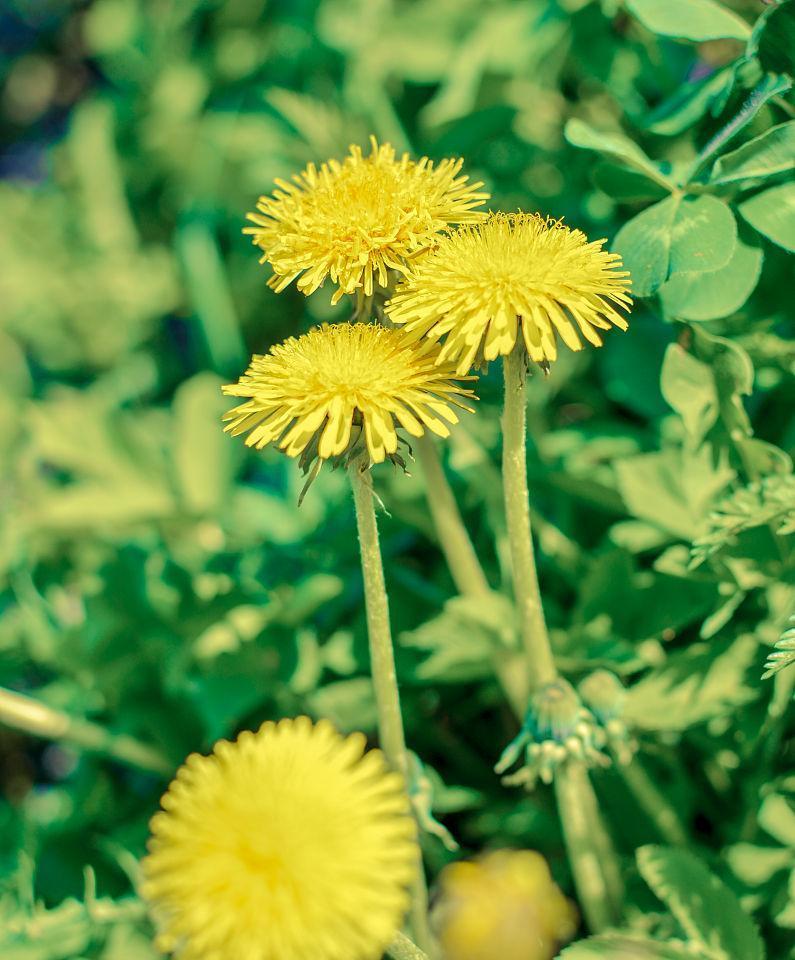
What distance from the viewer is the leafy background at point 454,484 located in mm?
1178

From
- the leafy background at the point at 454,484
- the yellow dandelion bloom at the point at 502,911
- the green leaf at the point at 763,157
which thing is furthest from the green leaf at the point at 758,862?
the green leaf at the point at 763,157

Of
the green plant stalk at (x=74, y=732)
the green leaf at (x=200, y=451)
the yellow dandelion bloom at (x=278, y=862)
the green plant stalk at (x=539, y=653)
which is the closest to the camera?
the yellow dandelion bloom at (x=278, y=862)

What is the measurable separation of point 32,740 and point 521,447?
1595 millimetres

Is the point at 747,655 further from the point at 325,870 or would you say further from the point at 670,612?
the point at 325,870

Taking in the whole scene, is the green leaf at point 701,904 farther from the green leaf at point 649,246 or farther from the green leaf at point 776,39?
the green leaf at point 776,39

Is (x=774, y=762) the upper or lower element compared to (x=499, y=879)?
upper

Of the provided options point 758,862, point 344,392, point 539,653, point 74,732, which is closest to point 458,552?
point 539,653

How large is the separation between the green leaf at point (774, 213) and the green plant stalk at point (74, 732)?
1118 mm

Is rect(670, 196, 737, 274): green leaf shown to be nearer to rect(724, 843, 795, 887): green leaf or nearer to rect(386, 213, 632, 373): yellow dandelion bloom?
A: rect(386, 213, 632, 373): yellow dandelion bloom

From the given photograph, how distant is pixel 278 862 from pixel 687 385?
0.72 m

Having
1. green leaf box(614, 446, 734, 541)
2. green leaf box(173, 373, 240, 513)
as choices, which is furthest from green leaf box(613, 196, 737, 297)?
green leaf box(173, 373, 240, 513)

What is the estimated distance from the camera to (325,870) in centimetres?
79

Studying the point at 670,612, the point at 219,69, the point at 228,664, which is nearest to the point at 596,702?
the point at 670,612

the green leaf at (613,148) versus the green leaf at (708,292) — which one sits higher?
the green leaf at (613,148)
